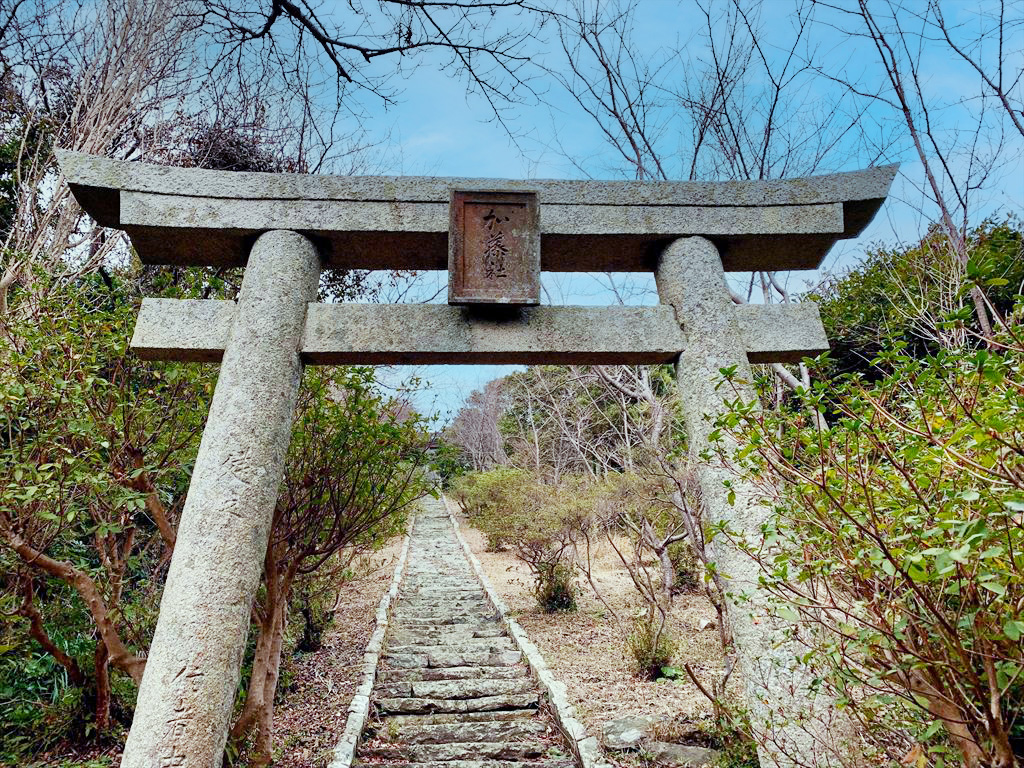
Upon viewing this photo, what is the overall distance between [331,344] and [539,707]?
435 cm

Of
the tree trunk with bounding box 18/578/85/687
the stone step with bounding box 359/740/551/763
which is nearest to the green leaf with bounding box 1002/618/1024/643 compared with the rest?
the stone step with bounding box 359/740/551/763

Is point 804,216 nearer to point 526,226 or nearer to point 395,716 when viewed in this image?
point 526,226

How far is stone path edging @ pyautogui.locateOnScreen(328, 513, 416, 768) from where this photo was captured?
15.0 ft

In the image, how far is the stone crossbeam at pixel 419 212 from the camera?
10.9ft

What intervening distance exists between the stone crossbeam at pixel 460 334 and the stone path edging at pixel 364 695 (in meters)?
3.20

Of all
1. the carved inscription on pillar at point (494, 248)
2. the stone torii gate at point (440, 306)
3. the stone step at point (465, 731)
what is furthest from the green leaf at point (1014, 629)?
the stone step at point (465, 731)

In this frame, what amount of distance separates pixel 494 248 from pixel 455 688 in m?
4.89

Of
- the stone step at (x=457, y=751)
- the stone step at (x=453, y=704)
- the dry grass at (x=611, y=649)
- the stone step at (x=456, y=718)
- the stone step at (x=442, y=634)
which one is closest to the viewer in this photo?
the stone step at (x=457, y=751)

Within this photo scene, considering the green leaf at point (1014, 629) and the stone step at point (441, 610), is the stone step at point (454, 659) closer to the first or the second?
the stone step at point (441, 610)

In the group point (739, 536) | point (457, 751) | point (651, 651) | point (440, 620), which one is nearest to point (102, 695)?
point (457, 751)

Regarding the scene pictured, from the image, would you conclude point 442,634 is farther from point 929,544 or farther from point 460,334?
point 929,544

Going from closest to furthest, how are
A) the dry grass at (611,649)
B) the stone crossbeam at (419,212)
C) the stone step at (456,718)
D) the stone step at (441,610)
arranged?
the stone crossbeam at (419,212) < the dry grass at (611,649) < the stone step at (456,718) < the stone step at (441,610)

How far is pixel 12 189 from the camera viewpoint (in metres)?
7.55

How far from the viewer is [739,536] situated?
2.33 meters
